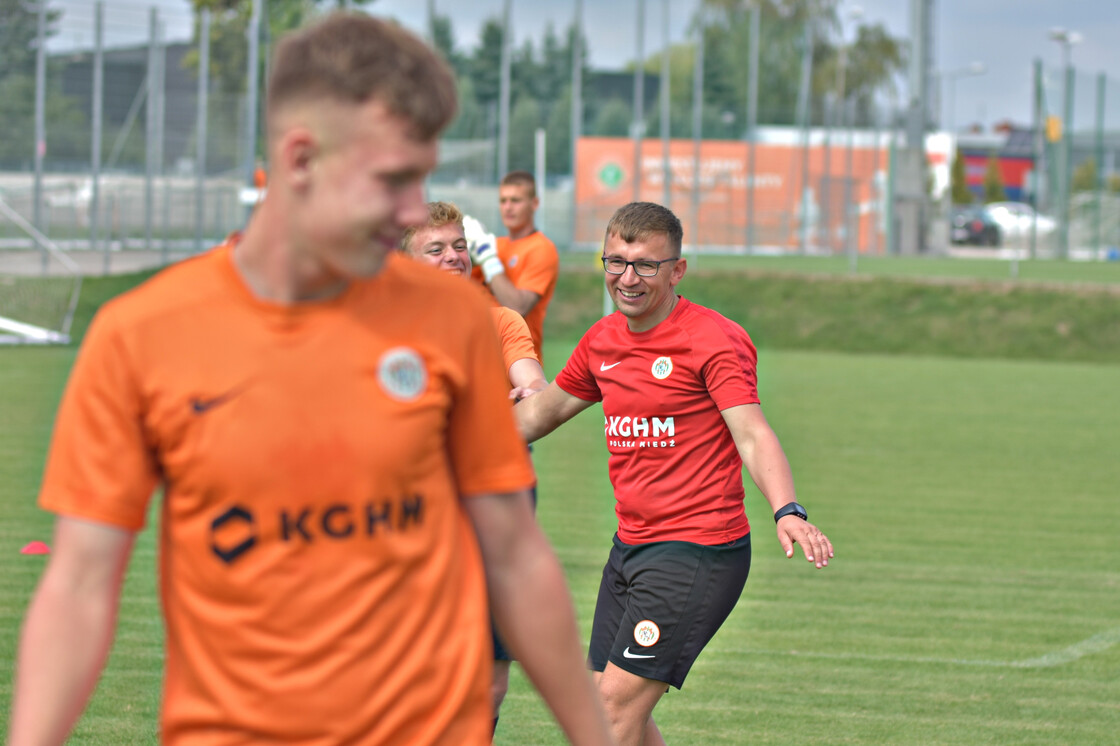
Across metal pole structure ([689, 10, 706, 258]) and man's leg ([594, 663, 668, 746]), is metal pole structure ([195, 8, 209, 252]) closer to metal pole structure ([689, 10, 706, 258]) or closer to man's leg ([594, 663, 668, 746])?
metal pole structure ([689, 10, 706, 258])

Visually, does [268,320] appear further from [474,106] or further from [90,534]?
[474,106]

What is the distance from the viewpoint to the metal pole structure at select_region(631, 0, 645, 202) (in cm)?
4009

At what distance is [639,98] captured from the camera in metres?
42.2

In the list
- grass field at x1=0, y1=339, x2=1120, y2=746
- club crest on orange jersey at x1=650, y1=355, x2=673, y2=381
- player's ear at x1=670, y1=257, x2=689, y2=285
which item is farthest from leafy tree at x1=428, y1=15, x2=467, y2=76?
club crest on orange jersey at x1=650, y1=355, x2=673, y2=381

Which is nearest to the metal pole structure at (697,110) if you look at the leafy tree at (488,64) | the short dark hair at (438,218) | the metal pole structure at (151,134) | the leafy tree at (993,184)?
the leafy tree at (488,64)

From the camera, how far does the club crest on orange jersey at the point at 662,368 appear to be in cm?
453

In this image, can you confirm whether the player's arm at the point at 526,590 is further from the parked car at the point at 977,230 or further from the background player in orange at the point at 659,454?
the parked car at the point at 977,230

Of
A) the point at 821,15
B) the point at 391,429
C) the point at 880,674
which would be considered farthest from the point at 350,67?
the point at 821,15

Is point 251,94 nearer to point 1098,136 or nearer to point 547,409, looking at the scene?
point 547,409

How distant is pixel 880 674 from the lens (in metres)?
6.78

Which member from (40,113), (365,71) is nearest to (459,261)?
(365,71)

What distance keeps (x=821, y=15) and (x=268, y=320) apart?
7027 centimetres

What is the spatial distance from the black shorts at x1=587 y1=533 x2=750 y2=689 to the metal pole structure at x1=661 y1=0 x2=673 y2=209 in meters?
37.0

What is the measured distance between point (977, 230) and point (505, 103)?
1206 inches
